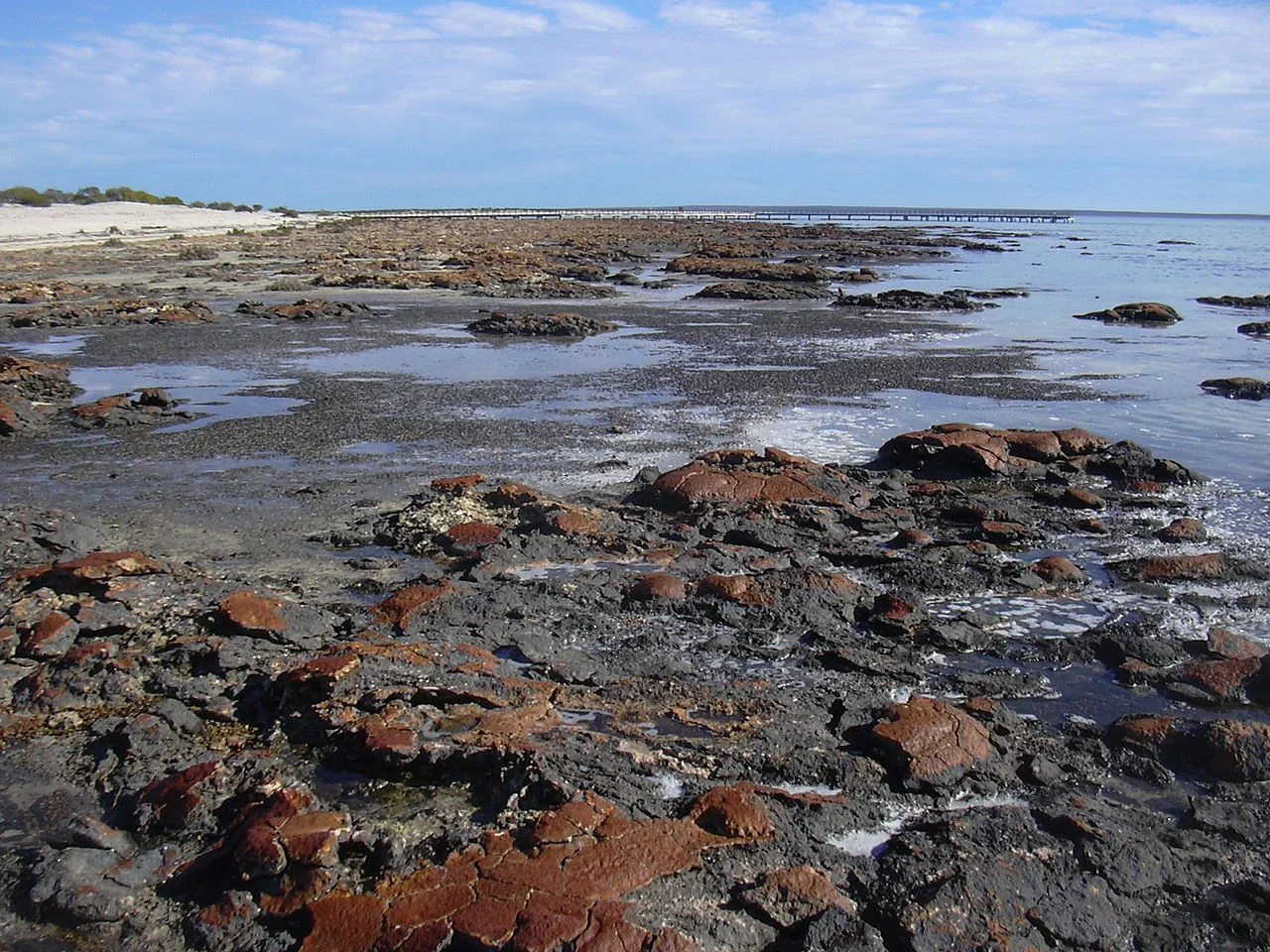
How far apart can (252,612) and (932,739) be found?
356 cm

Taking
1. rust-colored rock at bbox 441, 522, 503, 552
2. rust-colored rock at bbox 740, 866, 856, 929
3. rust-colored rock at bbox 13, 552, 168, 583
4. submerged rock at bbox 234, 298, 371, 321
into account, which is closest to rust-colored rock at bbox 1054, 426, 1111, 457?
rust-colored rock at bbox 441, 522, 503, 552

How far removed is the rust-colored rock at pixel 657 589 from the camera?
620cm

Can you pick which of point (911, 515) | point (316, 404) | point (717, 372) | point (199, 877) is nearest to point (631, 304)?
point (717, 372)

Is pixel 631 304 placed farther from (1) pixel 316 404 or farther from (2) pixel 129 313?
(1) pixel 316 404

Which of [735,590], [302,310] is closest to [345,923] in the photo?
[735,590]

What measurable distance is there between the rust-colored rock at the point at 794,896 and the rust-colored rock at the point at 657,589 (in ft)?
9.09

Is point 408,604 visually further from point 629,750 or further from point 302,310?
point 302,310

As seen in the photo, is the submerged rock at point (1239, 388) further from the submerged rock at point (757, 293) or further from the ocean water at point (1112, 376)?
the submerged rock at point (757, 293)

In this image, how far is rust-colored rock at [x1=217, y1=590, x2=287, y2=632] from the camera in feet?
17.9

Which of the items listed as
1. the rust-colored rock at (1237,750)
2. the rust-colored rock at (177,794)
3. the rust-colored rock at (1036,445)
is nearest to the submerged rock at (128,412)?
the rust-colored rock at (177,794)

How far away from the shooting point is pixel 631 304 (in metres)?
25.9

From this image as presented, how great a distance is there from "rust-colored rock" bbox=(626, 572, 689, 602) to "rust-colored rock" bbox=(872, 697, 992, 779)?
1860mm

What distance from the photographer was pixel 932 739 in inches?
173

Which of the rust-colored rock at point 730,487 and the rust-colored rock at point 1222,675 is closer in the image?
the rust-colored rock at point 1222,675
